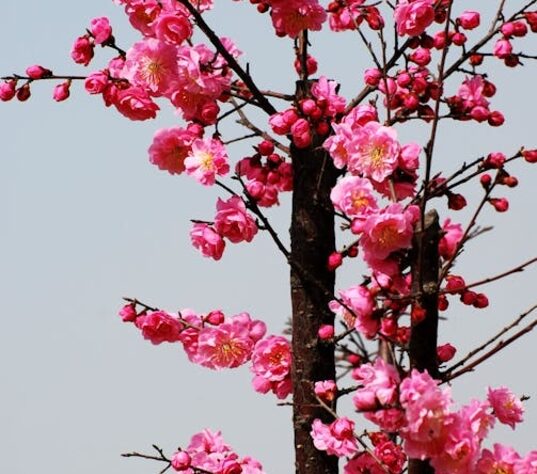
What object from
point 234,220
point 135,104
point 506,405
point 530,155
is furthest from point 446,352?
point 135,104

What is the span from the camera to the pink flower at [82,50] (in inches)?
179

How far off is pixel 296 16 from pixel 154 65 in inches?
21.3

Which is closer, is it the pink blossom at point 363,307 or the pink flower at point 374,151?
the pink blossom at point 363,307

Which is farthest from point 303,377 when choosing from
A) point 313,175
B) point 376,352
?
point 313,175

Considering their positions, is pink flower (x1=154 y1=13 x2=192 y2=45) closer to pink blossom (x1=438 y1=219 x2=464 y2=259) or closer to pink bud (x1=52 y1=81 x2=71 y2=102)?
pink bud (x1=52 y1=81 x2=71 y2=102)

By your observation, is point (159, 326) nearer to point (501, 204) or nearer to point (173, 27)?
point (173, 27)

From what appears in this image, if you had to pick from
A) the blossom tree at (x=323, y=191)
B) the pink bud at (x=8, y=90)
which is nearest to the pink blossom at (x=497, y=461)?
the blossom tree at (x=323, y=191)

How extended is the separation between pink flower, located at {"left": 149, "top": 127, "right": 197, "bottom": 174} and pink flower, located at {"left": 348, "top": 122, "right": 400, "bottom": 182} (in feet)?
2.63

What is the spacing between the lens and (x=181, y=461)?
423cm

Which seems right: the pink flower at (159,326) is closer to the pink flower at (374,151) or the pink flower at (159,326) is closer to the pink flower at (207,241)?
the pink flower at (207,241)

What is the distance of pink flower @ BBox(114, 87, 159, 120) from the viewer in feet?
14.5

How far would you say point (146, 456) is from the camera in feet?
14.0

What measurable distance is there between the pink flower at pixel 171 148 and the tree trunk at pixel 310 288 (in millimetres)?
406

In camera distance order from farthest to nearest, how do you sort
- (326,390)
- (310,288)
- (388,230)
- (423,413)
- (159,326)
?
1. (159,326)
2. (310,288)
3. (326,390)
4. (388,230)
5. (423,413)
